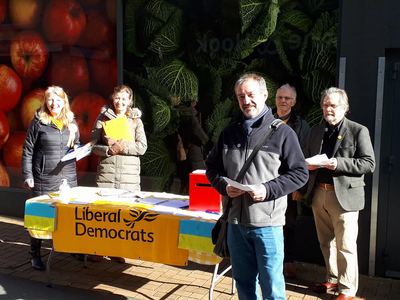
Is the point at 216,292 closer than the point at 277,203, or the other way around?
the point at 277,203

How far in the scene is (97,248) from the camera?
3.98 m

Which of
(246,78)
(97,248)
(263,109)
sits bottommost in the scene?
(97,248)

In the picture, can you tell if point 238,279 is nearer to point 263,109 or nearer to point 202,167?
point 263,109

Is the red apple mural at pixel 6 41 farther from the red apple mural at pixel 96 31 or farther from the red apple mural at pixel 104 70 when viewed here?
the red apple mural at pixel 104 70

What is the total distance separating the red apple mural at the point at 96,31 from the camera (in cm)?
652

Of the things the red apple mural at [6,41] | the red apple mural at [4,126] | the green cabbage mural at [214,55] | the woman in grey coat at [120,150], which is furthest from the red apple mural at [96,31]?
the woman in grey coat at [120,150]

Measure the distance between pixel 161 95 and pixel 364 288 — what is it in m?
3.50

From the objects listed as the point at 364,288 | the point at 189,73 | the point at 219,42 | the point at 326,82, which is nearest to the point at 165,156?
the point at 189,73

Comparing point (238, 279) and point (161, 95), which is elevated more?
point (161, 95)

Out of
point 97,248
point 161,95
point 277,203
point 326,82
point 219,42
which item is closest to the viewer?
point 277,203

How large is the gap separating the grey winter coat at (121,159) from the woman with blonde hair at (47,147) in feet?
1.11

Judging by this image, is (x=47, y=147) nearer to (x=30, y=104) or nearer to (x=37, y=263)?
(x=37, y=263)

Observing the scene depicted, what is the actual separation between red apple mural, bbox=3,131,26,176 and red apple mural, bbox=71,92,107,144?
112cm

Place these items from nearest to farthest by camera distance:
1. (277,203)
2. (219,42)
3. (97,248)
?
(277,203) < (97,248) < (219,42)
